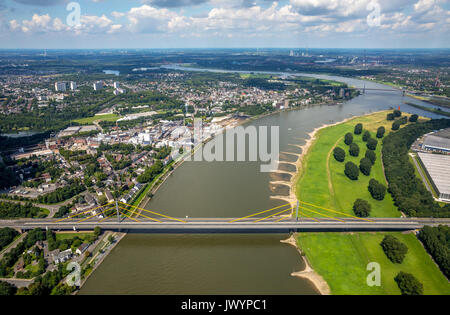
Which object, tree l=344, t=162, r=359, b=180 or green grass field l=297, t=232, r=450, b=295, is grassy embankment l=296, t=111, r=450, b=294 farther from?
tree l=344, t=162, r=359, b=180

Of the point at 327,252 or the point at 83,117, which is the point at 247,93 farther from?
the point at 327,252

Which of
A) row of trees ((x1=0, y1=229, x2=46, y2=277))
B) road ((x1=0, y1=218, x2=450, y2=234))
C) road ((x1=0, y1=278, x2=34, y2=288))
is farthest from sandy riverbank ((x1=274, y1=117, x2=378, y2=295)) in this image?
row of trees ((x1=0, y1=229, x2=46, y2=277))

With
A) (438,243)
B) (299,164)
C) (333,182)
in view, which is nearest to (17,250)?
(333,182)

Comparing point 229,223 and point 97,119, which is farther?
point 97,119

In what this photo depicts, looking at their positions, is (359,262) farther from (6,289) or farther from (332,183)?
(6,289)

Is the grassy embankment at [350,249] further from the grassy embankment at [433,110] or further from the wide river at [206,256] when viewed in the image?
the grassy embankment at [433,110]

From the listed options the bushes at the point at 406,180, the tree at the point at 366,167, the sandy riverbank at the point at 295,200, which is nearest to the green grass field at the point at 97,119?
the sandy riverbank at the point at 295,200

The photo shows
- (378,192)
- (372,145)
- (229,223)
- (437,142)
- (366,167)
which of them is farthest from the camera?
(372,145)
